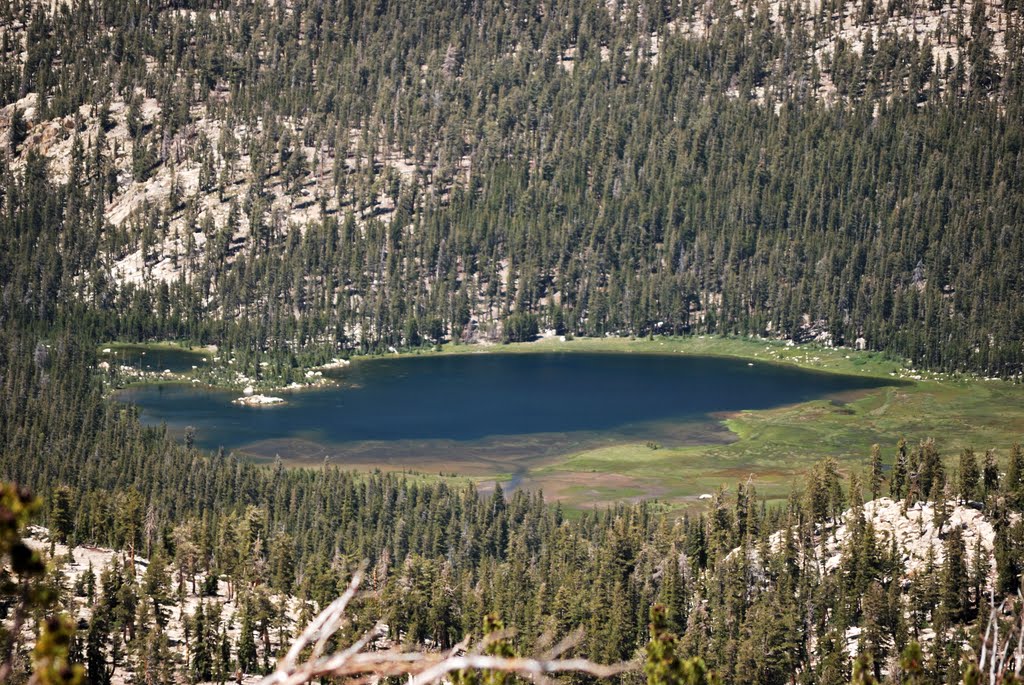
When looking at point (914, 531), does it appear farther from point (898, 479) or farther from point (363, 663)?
point (363, 663)

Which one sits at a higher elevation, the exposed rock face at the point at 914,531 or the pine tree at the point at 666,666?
the pine tree at the point at 666,666

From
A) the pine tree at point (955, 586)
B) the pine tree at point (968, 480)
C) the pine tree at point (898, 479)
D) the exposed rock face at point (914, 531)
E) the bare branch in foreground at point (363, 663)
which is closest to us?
the bare branch in foreground at point (363, 663)

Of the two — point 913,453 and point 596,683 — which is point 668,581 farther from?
point 913,453

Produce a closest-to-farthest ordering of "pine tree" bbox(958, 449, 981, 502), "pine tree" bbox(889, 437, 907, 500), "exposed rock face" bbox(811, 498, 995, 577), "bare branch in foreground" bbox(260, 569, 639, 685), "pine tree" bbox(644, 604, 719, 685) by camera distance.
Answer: "bare branch in foreground" bbox(260, 569, 639, 685), "pine tree" bbox(644, 604, 719, 685), "exposed rock face" bbox(811, 498, 995, 577), "pine tree" bbox(958, 449, 981, 502), "pine tree" bbox(889, 437, 907, 500)

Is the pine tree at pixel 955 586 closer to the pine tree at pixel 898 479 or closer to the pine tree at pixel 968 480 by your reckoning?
the pine tree at pixel 968 480

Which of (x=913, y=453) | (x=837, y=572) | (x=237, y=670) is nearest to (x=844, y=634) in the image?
(x=837, y=572)

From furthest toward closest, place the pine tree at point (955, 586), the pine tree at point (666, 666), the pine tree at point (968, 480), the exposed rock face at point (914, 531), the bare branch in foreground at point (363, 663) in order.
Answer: the pine tree at point (968, 480)
the exposed rock face at point (914, 531)
the pine tree at point (955, 586)
the pine tree at point (666, 666)
the bare branch in foreground at point (363, 663)

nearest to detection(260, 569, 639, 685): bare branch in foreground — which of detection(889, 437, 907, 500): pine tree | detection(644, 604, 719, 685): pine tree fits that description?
detection(644, 604, 719, 685): pine tree

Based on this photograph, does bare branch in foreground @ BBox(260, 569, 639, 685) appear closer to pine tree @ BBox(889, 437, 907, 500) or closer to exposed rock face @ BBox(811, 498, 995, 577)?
exposed rock face @ BBox(811, 498, 995, 577)

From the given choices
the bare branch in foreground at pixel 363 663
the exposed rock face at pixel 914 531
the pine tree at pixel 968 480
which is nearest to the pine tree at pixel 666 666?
the bare branch in foreground at pixel 363 663

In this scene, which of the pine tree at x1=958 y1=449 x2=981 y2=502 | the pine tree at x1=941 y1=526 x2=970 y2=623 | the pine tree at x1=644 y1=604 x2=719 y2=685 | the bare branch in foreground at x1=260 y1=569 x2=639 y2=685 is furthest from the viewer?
the pine tree at x1=958 y1=449 x2=981 y2=502

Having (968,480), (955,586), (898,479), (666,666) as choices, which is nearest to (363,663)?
(666,666)
